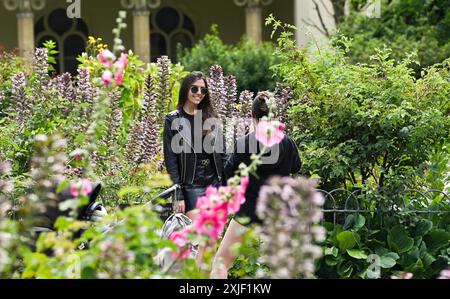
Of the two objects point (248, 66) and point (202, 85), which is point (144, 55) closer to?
point (248, 66)

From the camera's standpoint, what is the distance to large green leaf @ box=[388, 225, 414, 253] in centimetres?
685

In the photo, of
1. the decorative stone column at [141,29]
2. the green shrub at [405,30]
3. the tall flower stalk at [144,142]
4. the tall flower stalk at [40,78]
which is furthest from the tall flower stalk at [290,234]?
the decorative stone column at [141,29]

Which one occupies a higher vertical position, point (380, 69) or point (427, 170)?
point (380, 69)

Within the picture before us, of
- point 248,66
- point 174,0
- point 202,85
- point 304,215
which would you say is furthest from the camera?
point 174,0

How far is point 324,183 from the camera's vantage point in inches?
295

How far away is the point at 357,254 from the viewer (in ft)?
22.2

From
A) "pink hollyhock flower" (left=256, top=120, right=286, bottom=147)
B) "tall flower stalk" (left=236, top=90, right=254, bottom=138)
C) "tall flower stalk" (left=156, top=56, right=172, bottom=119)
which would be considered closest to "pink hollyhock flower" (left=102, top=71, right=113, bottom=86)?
"pink hollyhock flower" (left=256, top=120, right=286, bottom=147)

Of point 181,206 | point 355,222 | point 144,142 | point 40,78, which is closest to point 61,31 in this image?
point 40,78

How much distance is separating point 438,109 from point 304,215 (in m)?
3.88

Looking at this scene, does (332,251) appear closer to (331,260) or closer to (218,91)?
(331,260)

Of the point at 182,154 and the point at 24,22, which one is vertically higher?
the point at 24,22

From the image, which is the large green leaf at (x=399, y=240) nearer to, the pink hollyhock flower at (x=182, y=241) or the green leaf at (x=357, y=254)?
the green leaf at (x=357, y=254)

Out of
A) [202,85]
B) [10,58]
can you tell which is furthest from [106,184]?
[10,58]

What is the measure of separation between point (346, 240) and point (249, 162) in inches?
44.8
